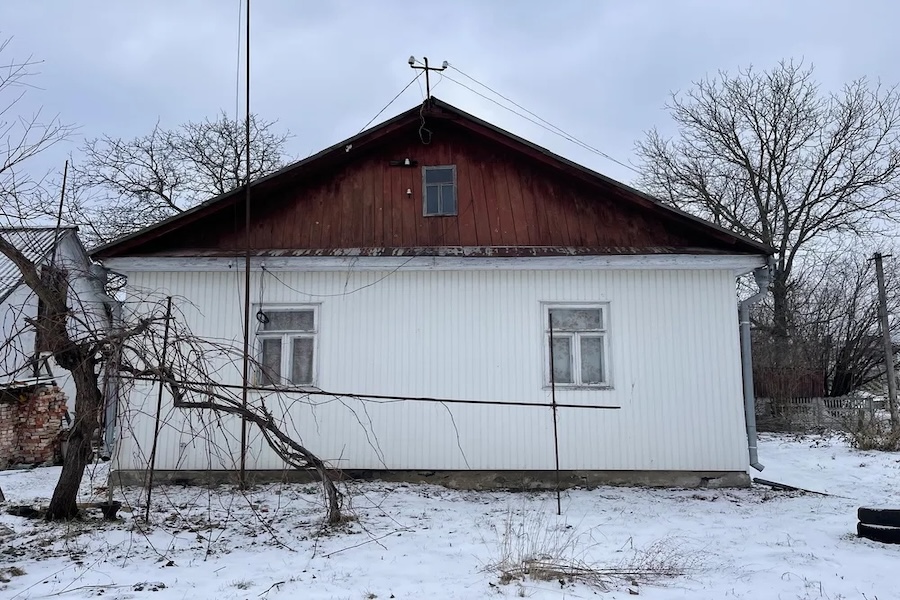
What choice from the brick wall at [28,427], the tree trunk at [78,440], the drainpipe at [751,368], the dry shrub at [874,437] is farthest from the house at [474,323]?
the brick wall at [28,427]

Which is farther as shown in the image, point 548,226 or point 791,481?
point 791,481

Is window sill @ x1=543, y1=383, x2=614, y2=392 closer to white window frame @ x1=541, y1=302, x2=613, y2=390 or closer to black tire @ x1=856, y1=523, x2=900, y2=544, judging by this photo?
white window frame @ x1=541, y1=302, x2=613, y2=390

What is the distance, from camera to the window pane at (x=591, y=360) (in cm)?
876

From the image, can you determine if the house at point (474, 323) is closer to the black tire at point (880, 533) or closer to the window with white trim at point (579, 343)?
the window with white trim at point (579, 343)

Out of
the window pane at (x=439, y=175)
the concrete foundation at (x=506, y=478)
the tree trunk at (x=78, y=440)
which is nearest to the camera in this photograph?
the tree trunk at (x=78, y=440)

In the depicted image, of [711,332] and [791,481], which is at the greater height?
[711,332]

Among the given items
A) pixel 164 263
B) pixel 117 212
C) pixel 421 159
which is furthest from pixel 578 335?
pixel 117 212

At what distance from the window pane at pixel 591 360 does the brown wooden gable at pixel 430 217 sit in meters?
1.27

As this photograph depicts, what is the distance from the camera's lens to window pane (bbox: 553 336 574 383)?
344 inches

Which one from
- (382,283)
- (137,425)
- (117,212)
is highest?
(117,212)

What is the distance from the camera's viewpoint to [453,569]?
5191 mm

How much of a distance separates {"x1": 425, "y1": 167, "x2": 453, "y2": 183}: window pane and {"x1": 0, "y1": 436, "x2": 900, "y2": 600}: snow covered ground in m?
4.26

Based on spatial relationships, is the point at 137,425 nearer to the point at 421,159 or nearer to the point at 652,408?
the point at 421,159

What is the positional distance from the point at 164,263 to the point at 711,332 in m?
7.40
